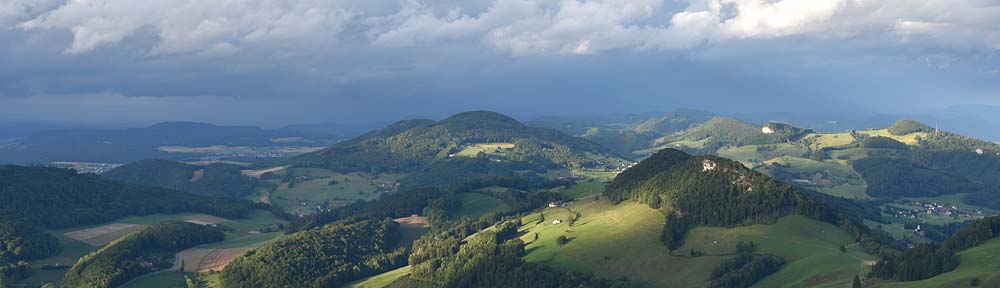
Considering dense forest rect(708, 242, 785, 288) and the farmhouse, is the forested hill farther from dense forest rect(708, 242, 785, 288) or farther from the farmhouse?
dense forest rect(708, 242, 785, 288)

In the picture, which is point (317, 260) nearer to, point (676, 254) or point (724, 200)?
point (676, 254)

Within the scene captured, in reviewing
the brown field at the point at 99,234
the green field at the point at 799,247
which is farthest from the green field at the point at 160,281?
the green field at the point at 799,247

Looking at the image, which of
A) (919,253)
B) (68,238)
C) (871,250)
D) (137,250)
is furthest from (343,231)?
(919,253)

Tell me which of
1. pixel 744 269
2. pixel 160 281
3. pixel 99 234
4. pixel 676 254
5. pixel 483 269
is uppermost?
pixel 744 269

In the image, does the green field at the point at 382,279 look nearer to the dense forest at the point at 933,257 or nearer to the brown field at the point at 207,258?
the brown field at the point at 207,258

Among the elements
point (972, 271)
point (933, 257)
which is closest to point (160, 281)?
point (933, 257)

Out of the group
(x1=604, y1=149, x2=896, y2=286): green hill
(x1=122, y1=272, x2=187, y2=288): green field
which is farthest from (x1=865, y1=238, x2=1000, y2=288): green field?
(x1=122, y1=272, x2=187, y2=288): green field

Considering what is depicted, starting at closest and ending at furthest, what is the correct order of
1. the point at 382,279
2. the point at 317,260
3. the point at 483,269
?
the point at 483,269, the point at 382,279, the point at 317,260

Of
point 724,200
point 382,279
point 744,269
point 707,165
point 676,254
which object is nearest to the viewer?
point 744,269
